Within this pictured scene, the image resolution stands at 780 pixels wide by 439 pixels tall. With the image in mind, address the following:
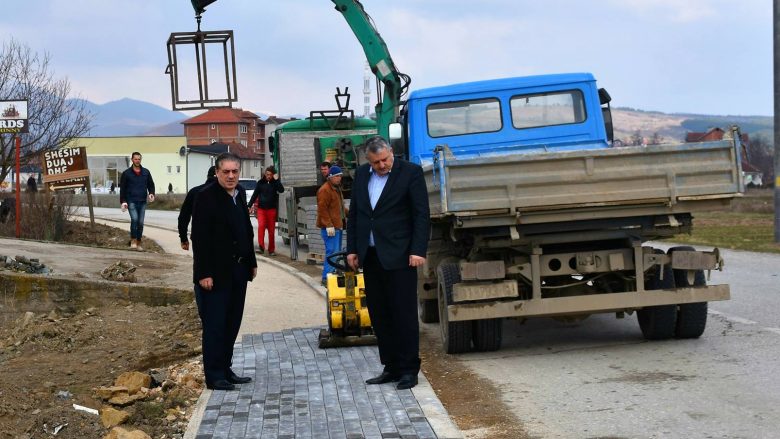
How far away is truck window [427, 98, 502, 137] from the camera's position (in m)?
11.7

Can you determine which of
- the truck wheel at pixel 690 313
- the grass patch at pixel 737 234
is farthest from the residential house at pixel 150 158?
the truck wheel at pixel 690 313

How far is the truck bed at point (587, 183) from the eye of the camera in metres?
8.95

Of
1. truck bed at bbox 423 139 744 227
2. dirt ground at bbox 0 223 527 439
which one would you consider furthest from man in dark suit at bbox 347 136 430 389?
truck bed at bbox 423 139 744 227

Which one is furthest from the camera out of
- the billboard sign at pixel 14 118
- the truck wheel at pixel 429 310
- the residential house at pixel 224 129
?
the residential house at pixel 224 129

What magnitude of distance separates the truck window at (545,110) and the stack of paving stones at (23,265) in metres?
7.23

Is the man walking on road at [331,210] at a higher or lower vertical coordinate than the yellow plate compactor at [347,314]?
higher

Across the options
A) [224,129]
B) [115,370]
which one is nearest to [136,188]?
[115,370]

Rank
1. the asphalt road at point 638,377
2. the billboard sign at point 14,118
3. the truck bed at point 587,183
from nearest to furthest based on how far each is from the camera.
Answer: the asphalt road at point 638,377 < the truck bed at point 587,183 < the billboard sign at point 14,118

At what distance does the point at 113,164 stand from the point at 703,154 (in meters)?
101

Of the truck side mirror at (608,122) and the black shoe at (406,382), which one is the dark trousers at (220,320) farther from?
the truck side mirror at (608,122)

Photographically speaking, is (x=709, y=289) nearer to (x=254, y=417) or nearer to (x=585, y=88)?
(x=585, y=88)

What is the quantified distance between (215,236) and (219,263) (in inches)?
8.2

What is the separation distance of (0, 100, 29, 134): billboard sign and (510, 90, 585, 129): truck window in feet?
39.7

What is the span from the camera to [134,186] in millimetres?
19594
